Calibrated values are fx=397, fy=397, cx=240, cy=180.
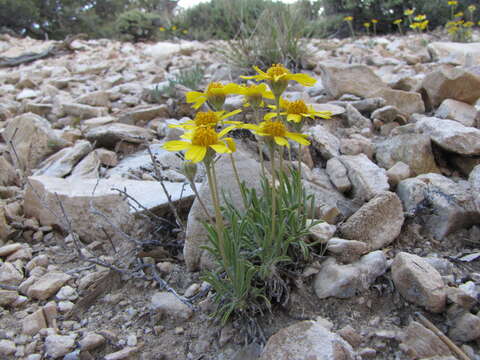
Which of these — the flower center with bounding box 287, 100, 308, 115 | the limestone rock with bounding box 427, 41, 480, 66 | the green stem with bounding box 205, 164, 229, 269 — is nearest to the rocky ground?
the green stem with bounding box 205, 164, 229, 269

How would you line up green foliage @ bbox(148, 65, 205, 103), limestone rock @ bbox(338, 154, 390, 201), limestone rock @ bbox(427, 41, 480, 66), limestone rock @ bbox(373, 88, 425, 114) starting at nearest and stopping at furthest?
limestone rock @ bbox(338, 154, 390, 201)
limestone rock @ bbox(373, 88, 425, 114)
green foliage @ bbox(148, 65, 205, 103)
limestone rock @ bbox(427, 41, 480, 66)

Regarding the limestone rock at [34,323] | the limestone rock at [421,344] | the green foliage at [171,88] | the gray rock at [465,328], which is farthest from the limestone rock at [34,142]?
the gray rock at [465,328]

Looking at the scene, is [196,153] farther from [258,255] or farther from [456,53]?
[456,53]

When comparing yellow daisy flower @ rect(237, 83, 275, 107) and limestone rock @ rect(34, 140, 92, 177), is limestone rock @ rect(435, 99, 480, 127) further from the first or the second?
limestone rock @ rect(34, 140, 92, 177)

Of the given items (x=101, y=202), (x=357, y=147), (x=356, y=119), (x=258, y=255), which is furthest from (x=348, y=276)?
(x=356, y=119)

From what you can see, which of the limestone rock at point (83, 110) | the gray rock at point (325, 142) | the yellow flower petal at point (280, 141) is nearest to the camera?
the yellow flower petal at point (280, 141)

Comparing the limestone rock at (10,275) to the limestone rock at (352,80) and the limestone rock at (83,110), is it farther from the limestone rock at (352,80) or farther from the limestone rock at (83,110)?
the limestone rock at (352,80)
